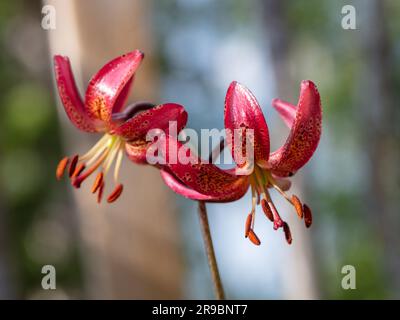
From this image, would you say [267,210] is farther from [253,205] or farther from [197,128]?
[197,128]

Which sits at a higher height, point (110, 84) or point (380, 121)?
point (110, 84)

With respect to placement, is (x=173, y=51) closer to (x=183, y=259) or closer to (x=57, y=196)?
(x=57, y=196)

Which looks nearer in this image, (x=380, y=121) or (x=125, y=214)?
(x=125, y=214)

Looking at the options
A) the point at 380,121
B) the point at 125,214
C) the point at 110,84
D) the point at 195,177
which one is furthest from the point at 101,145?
the point at 380,121

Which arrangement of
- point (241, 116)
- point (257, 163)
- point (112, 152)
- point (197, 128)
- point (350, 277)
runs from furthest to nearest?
point (197, 128) < point (350, 277) < point (112, 152) < point (257, 163) < point (241, 116)

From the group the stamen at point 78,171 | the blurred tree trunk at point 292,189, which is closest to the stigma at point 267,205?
the stamen at point 78,171

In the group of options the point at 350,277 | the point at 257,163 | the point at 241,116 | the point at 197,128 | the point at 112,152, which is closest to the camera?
the point at 241,116
